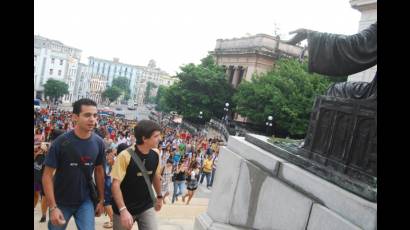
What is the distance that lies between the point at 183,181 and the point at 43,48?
82.9 m

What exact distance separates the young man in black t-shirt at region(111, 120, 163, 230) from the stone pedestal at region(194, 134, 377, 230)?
131 centimetres

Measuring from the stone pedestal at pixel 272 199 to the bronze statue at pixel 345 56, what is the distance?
1.01 m

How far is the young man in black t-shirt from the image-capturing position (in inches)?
142

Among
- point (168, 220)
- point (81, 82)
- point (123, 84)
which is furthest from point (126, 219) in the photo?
point (123, 84)

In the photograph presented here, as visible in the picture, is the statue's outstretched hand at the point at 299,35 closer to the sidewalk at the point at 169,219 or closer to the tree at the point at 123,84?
the sidewalk at the point at 169,219

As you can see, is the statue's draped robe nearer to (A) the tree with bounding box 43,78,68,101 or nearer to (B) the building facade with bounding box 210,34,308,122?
(B) the building facade with bounding box 210,34,308,122

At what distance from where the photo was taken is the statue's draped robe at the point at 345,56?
168 inches

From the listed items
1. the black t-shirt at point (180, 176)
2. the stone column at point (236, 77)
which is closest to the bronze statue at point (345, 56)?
the black t-shirt at point (180, 176)

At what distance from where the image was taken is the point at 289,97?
31016 mm

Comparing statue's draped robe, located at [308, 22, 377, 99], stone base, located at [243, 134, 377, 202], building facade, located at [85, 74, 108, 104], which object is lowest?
building facade, located at [85, 74, 108, 104]

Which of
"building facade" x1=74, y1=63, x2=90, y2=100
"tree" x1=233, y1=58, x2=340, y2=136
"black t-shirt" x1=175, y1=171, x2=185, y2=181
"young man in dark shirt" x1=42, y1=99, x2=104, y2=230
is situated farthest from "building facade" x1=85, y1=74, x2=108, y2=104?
"young man in dark shirt" x1=42, y1=99, x2=104, y2=230

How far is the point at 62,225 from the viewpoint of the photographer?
11.8 ft
